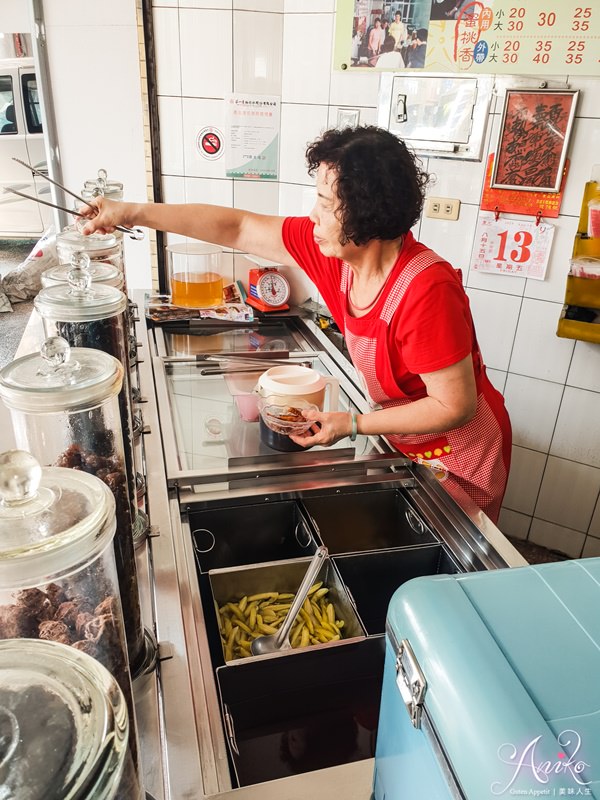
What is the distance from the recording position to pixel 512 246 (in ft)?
7.55

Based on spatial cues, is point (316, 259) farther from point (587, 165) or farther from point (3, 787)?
point (3, 787)

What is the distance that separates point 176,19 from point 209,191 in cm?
62

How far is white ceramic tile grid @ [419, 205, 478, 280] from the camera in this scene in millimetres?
2352

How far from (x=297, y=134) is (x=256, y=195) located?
0.97 ft

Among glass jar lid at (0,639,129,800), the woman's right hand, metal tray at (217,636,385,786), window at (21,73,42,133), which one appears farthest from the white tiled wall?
glass jar lid at (0,639,129,800)

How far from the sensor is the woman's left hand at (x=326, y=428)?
135 centimetres

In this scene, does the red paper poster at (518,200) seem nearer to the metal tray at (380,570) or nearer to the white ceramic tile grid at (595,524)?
the white ceramic tile grid at (595,524)

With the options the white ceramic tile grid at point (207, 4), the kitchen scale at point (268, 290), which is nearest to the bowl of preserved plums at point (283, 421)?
the kitchen scale at point (268, 290)

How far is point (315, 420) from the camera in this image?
1371 millimetres

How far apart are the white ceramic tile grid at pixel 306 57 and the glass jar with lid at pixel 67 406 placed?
6.87 ft

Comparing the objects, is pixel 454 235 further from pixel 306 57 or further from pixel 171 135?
pixel 171 135

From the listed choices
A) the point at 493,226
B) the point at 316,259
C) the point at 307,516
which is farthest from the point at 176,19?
the point at 307,516

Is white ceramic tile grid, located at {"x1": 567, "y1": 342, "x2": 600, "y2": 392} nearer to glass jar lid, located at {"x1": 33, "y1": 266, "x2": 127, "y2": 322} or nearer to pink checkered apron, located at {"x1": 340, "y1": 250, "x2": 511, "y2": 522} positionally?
pink checkered apron, located at {"x1": 340, "y1": 250, "x2": 511, "y2": 522}

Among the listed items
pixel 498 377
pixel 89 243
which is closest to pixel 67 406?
pixel 89 243
